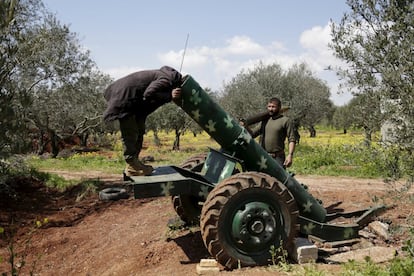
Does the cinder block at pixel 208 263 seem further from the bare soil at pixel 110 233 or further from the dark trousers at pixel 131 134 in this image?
the dark trousers at pixel 131 134

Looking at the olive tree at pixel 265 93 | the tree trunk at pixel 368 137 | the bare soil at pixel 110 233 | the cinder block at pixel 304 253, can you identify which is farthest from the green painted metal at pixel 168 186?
the olive tree at pixel 265 93

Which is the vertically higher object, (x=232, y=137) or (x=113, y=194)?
(x=232, y=137)

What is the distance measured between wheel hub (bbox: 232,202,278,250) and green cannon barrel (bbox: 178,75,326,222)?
669 millimetres

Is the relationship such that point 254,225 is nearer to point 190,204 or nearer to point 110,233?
point 190,204

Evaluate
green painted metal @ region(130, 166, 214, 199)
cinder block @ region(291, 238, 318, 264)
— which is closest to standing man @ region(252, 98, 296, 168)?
cinder block @ region(291, 238, 318, 264)

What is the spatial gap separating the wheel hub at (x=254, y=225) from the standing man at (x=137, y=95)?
164 cm

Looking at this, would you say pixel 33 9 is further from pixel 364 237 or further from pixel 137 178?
pixel 364 237

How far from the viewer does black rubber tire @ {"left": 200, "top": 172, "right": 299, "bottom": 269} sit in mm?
5172

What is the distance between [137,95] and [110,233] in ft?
11.7

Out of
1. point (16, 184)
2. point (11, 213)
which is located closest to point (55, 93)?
point (16, 184)

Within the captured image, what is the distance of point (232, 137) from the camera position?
5.65 meters

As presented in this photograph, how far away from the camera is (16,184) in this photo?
12.1 metres

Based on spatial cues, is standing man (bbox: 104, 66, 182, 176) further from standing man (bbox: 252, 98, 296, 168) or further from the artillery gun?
standing man (bbox: 252, 98, 296, 168)

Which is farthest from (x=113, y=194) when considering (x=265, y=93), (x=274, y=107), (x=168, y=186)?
(x=265, y=93)
